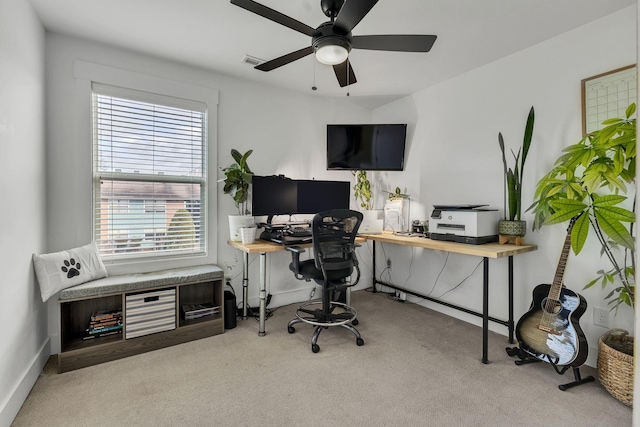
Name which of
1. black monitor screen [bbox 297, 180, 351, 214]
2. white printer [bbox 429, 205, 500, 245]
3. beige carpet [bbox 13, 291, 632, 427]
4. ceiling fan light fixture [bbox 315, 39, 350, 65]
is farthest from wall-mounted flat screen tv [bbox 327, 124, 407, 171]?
beige carpet [bbox 13, 291, 632, 427]

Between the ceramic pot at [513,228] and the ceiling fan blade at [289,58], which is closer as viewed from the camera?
the ceiling fan blade at [289,58]

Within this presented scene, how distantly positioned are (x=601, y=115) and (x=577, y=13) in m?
0.72

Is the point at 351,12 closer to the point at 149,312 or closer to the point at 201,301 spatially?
the point at 149,312

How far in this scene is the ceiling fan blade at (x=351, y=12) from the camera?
1.41m

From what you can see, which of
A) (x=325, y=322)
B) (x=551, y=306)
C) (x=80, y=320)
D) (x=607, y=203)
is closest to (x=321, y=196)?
(x=325, y=322)

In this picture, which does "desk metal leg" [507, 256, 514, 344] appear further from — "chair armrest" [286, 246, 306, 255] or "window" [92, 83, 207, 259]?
"window" [92, 83, 207, 259]

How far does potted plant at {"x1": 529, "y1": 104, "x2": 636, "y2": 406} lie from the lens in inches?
63.0

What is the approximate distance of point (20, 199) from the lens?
5.90 feet

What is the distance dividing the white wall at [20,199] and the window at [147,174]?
0.39m

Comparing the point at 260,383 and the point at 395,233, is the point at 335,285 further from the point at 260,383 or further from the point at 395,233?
the point at 395,233

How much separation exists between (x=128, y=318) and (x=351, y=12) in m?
2.59

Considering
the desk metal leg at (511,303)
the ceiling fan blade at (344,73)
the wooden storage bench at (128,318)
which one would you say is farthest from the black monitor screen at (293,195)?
the desk metal leg at (511,303)

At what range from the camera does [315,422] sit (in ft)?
5.23

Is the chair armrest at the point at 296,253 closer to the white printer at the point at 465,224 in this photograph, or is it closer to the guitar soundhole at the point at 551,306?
the white printer at the point at 465,224
